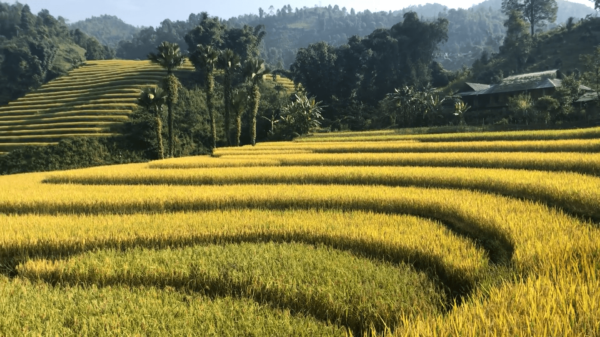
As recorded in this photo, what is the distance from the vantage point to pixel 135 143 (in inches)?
1455

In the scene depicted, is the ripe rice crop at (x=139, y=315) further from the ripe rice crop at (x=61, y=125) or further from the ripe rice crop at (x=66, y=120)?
the ripe rice crop at (x=66, y=120)

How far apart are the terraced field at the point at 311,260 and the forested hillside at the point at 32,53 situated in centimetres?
6336

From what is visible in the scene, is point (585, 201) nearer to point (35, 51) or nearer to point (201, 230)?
point (201, 230)

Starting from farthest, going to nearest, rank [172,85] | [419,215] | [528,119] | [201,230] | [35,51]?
[35,51] < [528,119] < [172,85] < [419,215] < [201,230]

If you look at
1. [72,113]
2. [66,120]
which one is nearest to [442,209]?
[66,120]

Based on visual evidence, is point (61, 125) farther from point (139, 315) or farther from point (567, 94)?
point (567, 94)

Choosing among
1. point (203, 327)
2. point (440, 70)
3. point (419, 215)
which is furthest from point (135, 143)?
point (440, 70)

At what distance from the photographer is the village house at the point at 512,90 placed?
138ft

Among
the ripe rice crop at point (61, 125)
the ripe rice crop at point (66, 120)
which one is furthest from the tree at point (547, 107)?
the ripe rice crop at point (61, 125)

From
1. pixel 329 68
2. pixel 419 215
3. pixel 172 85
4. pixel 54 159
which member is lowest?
pixel 54 159

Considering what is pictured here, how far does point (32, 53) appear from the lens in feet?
220

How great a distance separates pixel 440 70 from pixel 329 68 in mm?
22066

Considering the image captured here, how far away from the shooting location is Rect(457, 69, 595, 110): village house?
42156 mm

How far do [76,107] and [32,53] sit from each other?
33.7 meters
